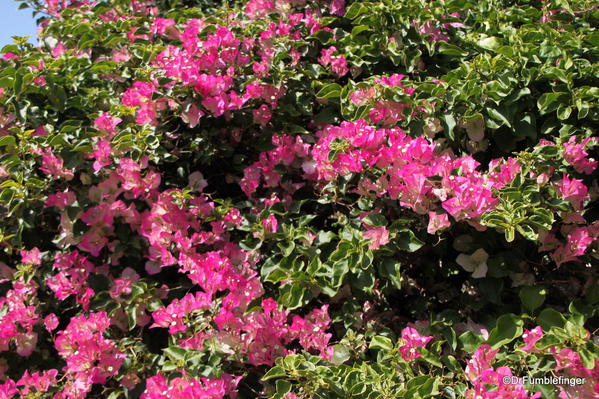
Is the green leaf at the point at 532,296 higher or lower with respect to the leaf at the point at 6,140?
lower

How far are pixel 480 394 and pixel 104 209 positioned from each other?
122 cm

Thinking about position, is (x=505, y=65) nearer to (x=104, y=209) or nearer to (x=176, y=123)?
(x=176, y=123)

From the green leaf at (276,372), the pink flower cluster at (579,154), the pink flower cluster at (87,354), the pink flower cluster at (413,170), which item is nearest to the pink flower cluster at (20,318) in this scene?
the pink flower cluster at (87,354)

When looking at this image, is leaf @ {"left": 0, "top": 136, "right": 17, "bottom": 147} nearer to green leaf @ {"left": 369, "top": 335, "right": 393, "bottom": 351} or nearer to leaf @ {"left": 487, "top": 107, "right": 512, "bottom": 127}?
green leaf @ {"left": 369, "top": 335, "right": 393, "bottom": 351}

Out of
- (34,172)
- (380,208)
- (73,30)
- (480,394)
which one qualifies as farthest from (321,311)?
(73,30)

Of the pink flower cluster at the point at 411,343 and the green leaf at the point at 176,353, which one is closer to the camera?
the pink flower cluster at the point at 411,343

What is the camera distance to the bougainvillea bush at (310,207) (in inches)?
53.4

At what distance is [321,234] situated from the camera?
1.59 m

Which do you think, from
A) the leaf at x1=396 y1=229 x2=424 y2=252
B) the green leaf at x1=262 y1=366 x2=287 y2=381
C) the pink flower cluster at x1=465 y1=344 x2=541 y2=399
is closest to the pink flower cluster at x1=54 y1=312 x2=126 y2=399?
the green leaf at x1=262 y1=366 x2=287 y2=381

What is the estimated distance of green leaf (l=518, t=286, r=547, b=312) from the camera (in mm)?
1390

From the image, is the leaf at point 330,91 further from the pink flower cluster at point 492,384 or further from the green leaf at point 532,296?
the pink flower cluster at point 492,384

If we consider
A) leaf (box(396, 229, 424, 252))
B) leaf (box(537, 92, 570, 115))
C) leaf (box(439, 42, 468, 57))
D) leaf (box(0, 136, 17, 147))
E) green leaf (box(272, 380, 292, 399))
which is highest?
leaf (box(0, 136, 17, 147))

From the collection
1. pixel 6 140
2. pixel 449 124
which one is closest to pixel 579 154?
pixel 449 124

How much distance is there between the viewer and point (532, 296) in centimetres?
140
